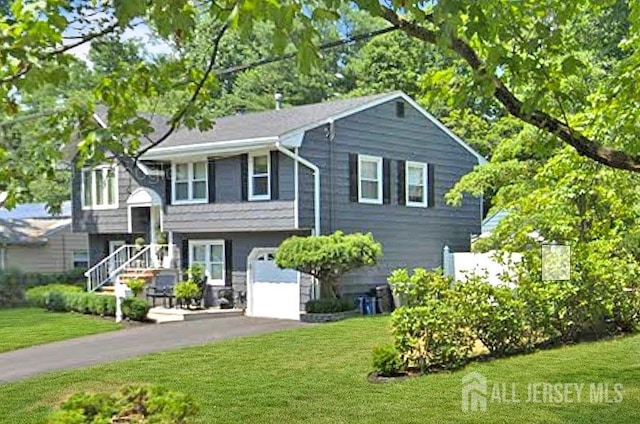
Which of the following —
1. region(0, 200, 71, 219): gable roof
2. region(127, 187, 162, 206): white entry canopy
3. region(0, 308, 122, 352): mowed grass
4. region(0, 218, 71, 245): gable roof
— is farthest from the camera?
region(0, 200, 71, 219): gable roof

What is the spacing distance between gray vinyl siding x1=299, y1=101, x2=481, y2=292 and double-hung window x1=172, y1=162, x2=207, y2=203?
3481mm

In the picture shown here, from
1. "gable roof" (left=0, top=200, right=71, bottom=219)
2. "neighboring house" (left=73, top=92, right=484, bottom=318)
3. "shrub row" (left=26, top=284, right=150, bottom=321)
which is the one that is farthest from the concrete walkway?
"gable roof" (left=0, top=200, right=71, bottom=219)

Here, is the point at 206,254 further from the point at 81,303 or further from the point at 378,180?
the point at 378,180

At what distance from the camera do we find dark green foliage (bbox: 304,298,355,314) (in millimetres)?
17719

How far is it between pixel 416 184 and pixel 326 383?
42.2 ft

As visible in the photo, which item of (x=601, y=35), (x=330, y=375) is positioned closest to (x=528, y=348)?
(x=330, y=375)

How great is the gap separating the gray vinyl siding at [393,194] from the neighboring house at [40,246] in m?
13.4

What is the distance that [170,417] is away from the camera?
4598 millimetres

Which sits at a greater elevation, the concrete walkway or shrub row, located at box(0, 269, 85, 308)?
shrub row, located at box(0, 269, 85, 308)

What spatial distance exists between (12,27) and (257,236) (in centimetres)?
1613

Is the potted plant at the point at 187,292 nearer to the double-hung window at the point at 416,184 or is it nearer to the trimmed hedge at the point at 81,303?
the trimmed hedge at the point at 81,303

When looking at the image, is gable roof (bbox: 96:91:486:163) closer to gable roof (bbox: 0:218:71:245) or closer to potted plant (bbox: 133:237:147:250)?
potted plant (bbox: 133:237:147:250)

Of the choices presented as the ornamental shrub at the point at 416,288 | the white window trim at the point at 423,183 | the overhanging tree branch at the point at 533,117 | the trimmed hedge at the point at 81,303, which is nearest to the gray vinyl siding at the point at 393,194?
the white window trim at the point at 423,183

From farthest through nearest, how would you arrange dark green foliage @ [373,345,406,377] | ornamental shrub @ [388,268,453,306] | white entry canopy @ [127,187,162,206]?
white entry canopy @ [127,187,162,206] < ornamental shrub @ [388,268,453,306] < dark green foliage @ [373,345,406,377]
